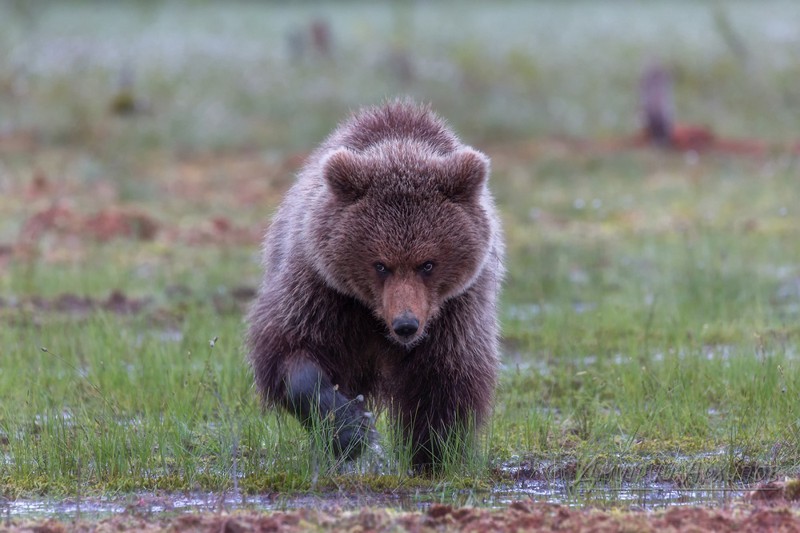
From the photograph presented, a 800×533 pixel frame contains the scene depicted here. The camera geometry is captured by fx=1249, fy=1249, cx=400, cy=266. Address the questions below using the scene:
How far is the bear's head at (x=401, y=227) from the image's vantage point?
5.60 metres

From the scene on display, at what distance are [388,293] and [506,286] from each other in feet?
18.7

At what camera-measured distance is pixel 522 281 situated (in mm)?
11258

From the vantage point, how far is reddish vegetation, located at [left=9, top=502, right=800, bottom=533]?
4.41 metres

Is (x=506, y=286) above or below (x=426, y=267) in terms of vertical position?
below

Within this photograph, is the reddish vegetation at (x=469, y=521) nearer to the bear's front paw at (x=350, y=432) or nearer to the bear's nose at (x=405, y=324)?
the bear's nose at (x=405, y=324)

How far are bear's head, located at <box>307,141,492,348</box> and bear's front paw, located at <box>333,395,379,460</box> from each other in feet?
1.34

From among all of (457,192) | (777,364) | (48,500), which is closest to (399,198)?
(457,192)

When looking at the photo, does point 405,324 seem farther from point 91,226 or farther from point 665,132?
point 665,132

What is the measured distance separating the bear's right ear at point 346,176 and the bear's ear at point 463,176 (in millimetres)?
372

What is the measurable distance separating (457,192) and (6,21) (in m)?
30.7

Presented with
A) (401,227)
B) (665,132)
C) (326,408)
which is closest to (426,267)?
(401,227)

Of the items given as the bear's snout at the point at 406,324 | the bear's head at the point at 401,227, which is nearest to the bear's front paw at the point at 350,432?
the bear's head at the point at 401,227

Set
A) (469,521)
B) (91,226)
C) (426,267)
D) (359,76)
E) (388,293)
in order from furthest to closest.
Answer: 1. (359,76)
2. (91,226)
3. (426,267)
4. (388,293)
5. (469,521)

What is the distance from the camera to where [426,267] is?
18.5 feet
